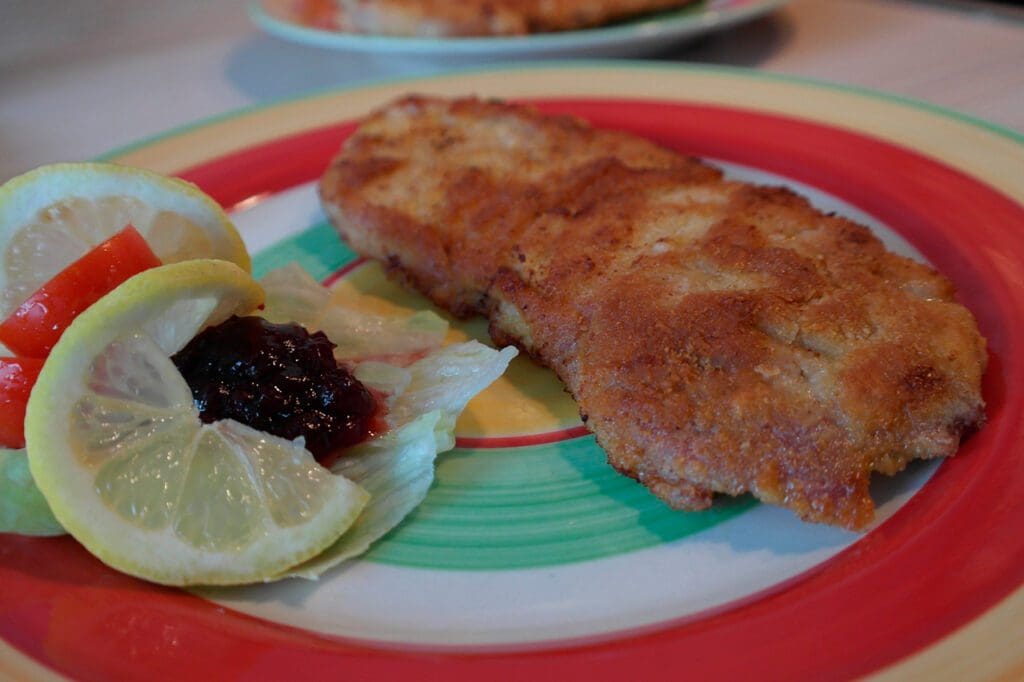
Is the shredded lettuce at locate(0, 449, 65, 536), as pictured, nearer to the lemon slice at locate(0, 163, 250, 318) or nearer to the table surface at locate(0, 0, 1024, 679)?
the lemon slice at locate(0, 163, 250, 318)

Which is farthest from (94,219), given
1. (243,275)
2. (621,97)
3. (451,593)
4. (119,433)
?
(621,97)

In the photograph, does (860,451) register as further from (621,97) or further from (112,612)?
(621,97)

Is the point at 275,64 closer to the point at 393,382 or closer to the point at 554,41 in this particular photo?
the point at 554,41

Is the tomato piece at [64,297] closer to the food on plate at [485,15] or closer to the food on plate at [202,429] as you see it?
the food on plate at [202,429]

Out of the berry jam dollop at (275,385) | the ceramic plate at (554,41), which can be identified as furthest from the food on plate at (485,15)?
the berry jam dollop at (275,385)

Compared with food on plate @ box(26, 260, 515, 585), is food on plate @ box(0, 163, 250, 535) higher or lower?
higher

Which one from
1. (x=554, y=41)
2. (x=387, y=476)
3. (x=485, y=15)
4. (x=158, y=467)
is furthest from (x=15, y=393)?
(x=485, y=15)

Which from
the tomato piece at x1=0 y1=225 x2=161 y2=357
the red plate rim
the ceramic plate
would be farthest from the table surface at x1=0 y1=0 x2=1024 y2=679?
the red plate rim
